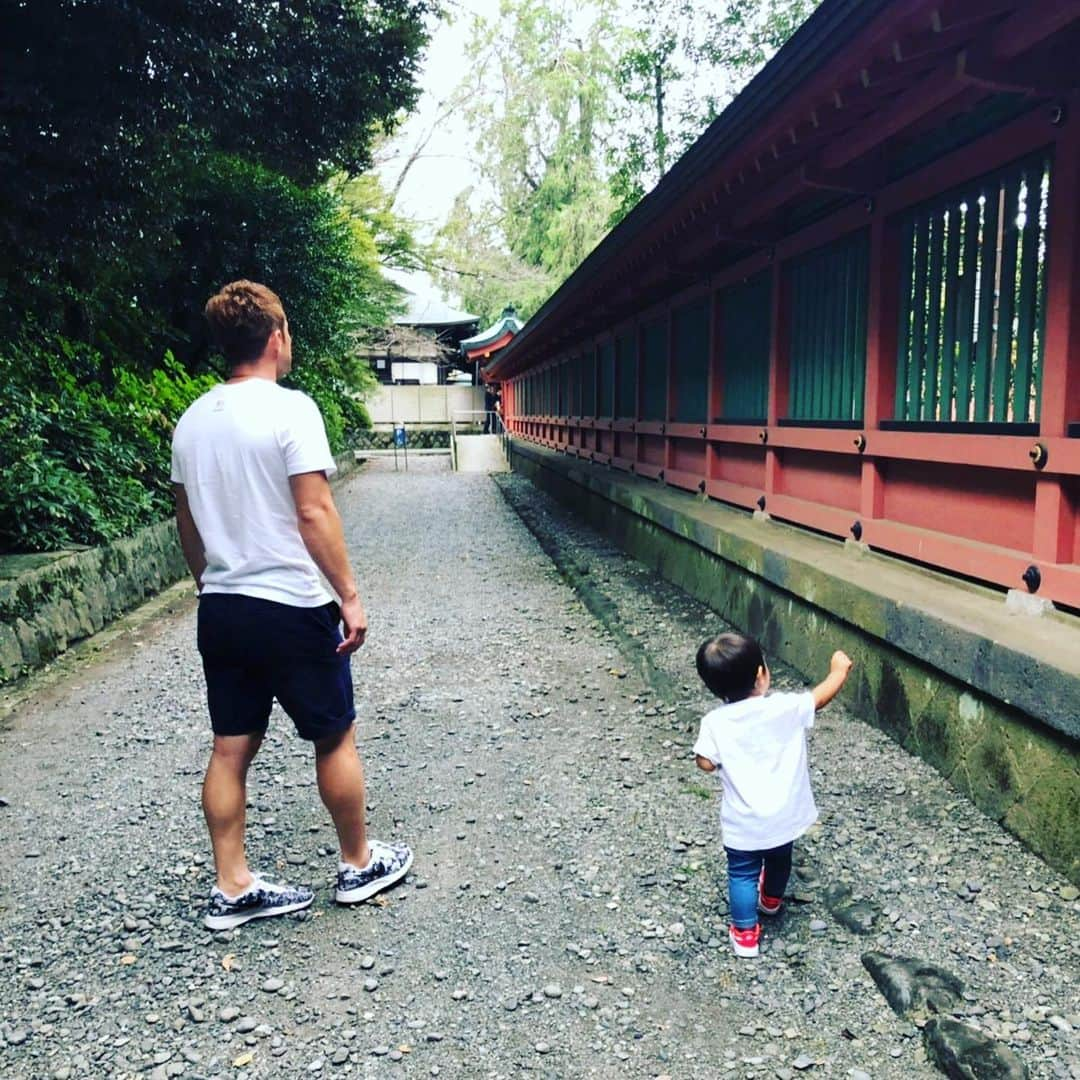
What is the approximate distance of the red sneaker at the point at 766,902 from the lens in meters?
2.84

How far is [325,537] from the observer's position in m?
2.63

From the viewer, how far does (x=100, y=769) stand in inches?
165

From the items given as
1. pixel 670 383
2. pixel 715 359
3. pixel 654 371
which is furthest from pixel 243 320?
pixel 654 371

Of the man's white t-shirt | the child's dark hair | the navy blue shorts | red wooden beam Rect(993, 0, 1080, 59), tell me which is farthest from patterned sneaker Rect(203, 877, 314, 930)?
red wooden beam Rect(993, 0, 1080, 59)

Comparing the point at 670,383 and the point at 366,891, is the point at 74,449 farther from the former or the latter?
the point at 366,891

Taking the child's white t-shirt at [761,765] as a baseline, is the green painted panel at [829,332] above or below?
above

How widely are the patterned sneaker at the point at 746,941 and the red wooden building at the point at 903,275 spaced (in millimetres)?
1783

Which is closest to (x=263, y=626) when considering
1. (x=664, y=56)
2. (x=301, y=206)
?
(x=301, y=206)

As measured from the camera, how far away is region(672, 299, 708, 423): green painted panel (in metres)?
8.39

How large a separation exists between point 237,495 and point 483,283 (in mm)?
35069

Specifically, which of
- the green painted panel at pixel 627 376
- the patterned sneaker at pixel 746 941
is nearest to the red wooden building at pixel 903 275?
the patterned sneaker at pixel 746 941

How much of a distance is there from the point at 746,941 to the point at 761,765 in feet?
1.69

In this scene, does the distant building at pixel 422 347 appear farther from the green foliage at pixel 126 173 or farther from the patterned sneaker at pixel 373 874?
the patterned sneaker at pixel 373 874

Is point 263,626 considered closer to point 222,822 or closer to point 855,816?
point 222,822
